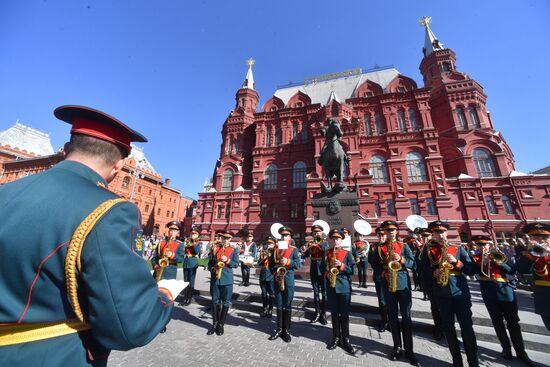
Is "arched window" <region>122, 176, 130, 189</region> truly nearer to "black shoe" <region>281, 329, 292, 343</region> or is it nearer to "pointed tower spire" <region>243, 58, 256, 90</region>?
"pointed tower spire" <region>243, 58, 256, 90</region>

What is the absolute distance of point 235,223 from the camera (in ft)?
87.5

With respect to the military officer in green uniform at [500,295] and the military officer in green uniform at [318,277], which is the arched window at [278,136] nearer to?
the military officer in green uniform at [318,277]

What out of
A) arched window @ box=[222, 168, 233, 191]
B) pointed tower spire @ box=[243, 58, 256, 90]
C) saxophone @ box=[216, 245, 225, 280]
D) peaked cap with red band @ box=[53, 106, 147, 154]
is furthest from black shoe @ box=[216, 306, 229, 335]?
pointed tower spire @ box=[243, 58, 256, 90]

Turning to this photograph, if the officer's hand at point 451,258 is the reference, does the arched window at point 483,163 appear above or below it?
above

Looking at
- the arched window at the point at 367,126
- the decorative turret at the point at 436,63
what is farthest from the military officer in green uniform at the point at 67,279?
the decorative turret at the point at 436,63

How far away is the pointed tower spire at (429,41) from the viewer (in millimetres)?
32438

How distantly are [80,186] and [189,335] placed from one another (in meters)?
5.00

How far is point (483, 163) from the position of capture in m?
23.7

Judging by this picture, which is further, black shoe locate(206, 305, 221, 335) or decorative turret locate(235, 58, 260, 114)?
decorative turret locate(235, 58, 260, 114)

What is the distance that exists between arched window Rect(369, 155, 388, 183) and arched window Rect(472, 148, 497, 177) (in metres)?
8.99

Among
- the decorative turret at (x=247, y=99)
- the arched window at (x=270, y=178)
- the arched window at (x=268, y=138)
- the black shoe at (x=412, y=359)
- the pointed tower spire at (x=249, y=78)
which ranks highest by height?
the pointed tower spire at (x=249, y=78)

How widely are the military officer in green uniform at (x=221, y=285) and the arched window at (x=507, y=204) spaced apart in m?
27.5

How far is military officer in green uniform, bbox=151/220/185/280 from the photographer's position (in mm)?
5957

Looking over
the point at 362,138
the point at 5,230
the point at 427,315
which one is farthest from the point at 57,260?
the point at 362,138
